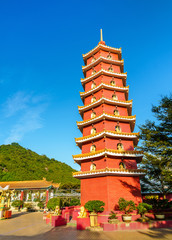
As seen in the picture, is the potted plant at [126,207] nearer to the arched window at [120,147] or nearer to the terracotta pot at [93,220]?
the terracotta pot at [93,220]

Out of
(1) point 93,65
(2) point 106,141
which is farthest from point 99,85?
(2) point 106,141

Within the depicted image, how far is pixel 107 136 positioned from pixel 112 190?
5.17 metres

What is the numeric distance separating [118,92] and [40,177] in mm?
37957

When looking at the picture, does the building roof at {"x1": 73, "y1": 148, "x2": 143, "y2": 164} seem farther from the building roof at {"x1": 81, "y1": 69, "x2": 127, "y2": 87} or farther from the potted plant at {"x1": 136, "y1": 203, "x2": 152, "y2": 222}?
the building roof at {"x1": 81, "y1": 69, "x2": 127, "y2": 87}

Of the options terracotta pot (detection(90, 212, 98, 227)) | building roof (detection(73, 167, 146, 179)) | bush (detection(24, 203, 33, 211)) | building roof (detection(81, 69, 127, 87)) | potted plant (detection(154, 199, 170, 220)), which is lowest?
bush (detection(24, 203, 33, 211))

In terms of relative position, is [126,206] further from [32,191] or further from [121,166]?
[32,191]

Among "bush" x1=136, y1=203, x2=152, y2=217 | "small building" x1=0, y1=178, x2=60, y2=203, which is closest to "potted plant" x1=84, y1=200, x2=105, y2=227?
"bush" x1=136, y1=203, x2=152, y2=217

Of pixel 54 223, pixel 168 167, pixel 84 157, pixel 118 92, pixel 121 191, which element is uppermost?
pixel 118 92

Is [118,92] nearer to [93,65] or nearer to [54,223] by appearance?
[93,65]

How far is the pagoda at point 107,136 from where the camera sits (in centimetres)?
1516

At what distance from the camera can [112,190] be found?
48.3ft

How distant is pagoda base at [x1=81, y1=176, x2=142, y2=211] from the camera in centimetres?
1449


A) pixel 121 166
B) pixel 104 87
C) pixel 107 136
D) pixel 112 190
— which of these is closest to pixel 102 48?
pixel 104 87

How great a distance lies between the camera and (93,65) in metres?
22.8
